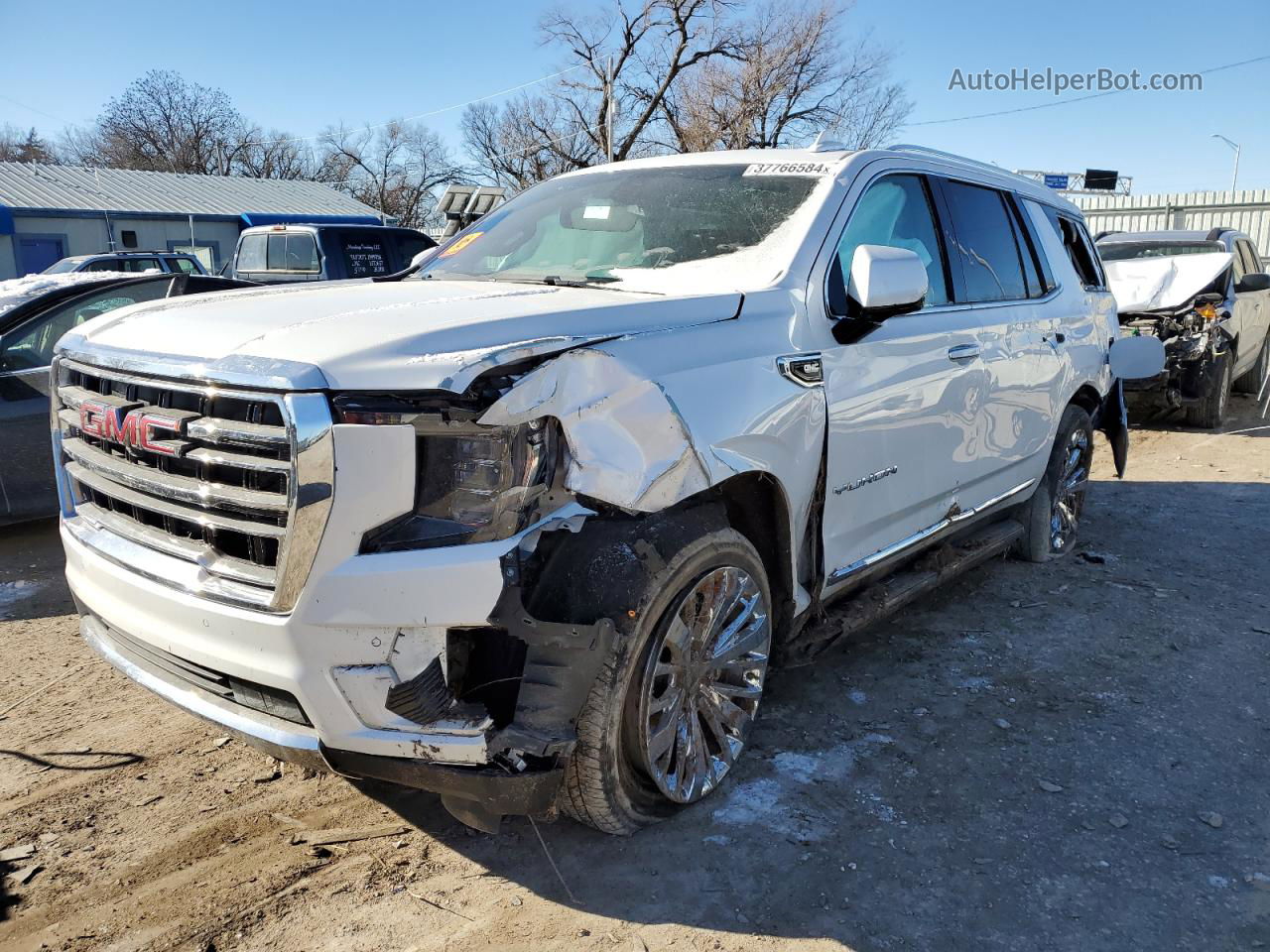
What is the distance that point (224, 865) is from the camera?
8.81 ft

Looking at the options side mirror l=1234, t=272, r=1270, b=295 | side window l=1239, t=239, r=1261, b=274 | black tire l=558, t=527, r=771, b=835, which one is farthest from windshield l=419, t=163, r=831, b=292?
side window l=1239, t=239, r=1261, b=274

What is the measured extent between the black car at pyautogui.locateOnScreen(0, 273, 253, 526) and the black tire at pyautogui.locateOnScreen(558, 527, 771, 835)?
11.6 feet

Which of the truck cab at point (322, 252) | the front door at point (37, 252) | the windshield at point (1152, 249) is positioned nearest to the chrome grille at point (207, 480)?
the truck cab at point (322, 252)

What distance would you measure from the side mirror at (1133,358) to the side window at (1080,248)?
38cm

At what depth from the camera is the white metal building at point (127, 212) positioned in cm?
2611

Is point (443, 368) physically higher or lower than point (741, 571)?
higher

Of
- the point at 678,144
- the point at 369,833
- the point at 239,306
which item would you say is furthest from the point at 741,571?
the point at 678,144

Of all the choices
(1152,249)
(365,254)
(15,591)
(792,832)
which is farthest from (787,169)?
(365,254)

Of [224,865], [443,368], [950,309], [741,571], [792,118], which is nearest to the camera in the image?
[443,368]

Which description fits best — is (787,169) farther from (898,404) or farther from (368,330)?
(368,330)

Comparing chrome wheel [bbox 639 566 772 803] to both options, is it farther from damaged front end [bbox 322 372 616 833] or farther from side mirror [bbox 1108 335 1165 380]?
side mirror [bbox 1108 335 1165 380]

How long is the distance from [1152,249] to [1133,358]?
6409mm

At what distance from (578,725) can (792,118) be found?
128 ft

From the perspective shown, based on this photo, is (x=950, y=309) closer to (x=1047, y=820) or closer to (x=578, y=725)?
(x=1047, y=820)
